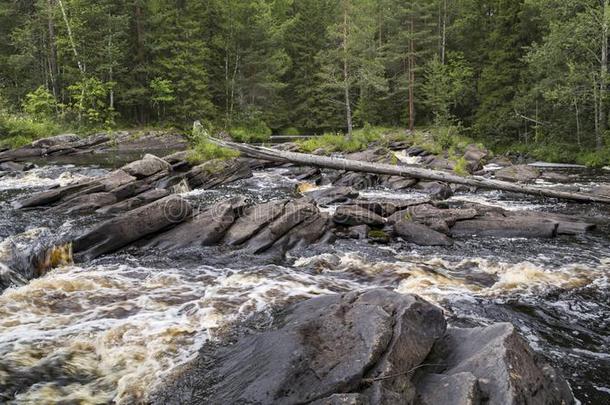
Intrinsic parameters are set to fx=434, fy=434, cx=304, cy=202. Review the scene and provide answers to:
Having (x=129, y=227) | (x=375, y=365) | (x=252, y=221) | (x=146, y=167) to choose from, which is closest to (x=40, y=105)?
(x=146, y=167)

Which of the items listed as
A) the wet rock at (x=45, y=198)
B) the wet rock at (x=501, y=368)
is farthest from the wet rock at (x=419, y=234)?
the wet rock at (x=45, y=198)

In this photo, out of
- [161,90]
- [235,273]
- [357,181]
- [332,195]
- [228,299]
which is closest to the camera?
[228,299]

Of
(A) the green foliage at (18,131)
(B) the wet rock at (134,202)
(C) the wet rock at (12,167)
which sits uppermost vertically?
(A) the green foliage at (18,131)

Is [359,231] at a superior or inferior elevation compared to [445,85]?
inferior

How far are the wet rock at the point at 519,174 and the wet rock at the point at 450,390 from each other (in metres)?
17.2

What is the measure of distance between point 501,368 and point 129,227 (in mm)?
9161

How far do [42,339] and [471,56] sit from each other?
51715 millimetres

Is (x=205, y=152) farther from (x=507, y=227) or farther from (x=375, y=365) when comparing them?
(x=375, y=365)

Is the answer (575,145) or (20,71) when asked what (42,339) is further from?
(20,71)

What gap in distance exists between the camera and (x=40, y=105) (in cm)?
3800

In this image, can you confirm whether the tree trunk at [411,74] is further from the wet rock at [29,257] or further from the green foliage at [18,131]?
the wet rock at [29,257]

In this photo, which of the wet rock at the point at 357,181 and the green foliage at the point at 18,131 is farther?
the green foliage at the point at 18,131

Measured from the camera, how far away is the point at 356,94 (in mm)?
54312

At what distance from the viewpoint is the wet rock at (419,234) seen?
11.3m
